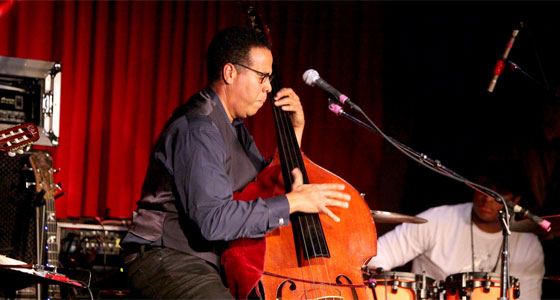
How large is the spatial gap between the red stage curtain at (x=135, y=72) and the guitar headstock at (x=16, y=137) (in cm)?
132

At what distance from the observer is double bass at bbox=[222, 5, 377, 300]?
2.52 metres

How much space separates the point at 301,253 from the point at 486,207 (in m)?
2.46

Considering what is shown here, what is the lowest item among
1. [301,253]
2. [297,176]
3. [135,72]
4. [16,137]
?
[301,253]

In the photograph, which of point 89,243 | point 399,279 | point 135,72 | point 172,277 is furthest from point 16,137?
point 399,279

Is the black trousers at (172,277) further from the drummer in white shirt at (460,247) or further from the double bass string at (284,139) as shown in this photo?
the drummer in white shirt at (460,247)

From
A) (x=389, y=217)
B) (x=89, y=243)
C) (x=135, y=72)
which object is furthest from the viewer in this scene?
(x=135, y=72)

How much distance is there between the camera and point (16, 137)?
3.52 metres

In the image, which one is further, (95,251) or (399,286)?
(95,251)

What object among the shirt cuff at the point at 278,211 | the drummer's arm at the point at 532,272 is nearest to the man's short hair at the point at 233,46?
the shirt cuff at the point at 278,211

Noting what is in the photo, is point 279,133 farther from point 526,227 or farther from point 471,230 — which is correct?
point 471,230

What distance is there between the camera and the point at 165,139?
8.70 feet

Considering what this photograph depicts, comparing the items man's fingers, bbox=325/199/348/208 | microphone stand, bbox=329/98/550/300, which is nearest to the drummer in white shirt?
microphone stand, bbox=329/98/550/300

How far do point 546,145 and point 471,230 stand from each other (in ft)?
3.89

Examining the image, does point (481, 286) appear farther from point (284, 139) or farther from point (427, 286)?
point (284, 139)
